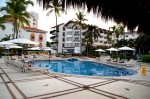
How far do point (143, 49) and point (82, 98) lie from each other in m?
37.7

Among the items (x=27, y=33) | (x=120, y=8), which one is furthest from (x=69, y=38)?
(x=120, y=8)

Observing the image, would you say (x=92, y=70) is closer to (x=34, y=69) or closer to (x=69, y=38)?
(x=34, y=69)

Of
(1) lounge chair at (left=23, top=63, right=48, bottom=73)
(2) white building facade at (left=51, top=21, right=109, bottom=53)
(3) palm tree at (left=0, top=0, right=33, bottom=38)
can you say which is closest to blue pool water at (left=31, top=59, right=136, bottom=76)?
(1) lounge chair at (left=23, top=63, right=48, bottom=73)

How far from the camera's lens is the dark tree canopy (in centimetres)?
345

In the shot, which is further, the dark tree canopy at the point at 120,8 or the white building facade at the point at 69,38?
the white building facade at the point at 69,38

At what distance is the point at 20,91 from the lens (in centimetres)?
870

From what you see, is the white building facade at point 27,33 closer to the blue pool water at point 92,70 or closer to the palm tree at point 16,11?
the palm tree at point 16,11

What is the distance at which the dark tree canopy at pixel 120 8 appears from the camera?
136 inches

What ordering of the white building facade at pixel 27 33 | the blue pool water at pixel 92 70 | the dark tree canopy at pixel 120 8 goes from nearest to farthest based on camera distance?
the dark tree canopy at pixel 120 8 < the blue pool water at pixel 92 70 < the white building facade at pixel 27 33

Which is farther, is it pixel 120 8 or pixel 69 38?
pixel 69 38

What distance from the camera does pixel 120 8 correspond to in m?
3.75

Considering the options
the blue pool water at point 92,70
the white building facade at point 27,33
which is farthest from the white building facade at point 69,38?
the blue pool water at point 92,70

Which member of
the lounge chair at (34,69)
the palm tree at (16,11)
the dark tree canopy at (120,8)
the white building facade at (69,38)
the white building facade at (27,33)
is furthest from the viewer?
the white building facade at (69,38)

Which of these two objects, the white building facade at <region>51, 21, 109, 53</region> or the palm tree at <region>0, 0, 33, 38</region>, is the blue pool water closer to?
the palm tree at <region>0, 0, 33, 38</region>
